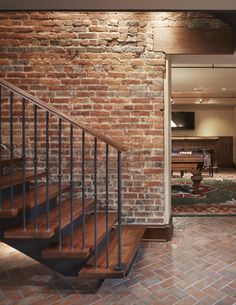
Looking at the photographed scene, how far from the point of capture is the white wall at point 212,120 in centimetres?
1151

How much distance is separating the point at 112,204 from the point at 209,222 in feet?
5.20

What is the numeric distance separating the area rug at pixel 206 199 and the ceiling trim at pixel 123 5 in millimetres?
3032

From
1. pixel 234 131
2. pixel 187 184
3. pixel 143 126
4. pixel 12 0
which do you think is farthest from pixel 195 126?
pixel 12 0

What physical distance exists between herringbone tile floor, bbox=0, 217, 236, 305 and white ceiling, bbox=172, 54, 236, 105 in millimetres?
2348

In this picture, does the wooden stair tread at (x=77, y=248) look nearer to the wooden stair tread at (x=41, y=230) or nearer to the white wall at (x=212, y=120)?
the wooden stair tread at (x=41, y=230)

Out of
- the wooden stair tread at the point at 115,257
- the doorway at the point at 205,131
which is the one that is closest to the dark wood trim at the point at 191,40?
the doorway at the point at 205,131

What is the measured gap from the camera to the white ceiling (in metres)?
3.94

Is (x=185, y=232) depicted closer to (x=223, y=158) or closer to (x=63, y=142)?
(x=63, y=142)

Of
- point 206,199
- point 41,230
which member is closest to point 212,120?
point 206,199

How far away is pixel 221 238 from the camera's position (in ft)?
12.0

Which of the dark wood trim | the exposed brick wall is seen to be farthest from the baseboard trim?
the dark wood trim

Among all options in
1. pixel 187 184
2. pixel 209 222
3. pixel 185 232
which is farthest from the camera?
pixel 187 184

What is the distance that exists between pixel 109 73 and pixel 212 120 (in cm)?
886

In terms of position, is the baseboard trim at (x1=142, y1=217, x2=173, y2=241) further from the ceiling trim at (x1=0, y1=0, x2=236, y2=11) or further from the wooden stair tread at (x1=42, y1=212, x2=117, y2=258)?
the ceiling trim at (x1=0, y1=0, x2=236, y2=11)
